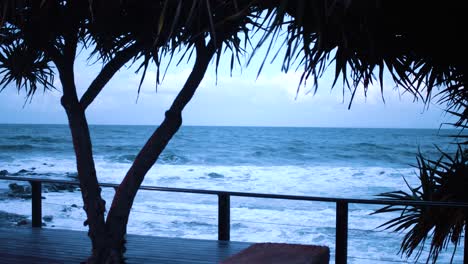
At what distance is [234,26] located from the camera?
7.89 ft

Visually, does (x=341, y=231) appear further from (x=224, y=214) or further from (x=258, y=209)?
(x=258, y=209)

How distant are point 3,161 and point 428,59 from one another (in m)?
24.9

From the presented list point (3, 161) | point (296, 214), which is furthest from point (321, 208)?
point (3, 161)

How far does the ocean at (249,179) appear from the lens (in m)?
9.34

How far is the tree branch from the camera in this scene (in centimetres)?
255

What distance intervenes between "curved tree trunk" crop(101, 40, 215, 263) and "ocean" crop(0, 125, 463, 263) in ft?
5.55

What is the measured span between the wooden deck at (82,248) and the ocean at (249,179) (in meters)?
1.00

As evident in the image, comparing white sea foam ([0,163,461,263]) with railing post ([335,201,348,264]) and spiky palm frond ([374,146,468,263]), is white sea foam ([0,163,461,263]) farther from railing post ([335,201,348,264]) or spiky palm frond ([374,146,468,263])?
spiky palm frond ([374,146,468,263])

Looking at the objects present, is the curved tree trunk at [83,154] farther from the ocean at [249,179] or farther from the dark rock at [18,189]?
the dark rock at [18,189]

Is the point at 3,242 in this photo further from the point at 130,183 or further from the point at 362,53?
the point at 362,53

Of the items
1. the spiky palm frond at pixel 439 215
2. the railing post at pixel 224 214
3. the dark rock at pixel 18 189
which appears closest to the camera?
the spiky palm frond at pixel 439 215

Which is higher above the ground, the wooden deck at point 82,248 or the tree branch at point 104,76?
the tree branch at point 104,76

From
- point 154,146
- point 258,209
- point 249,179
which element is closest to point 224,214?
point 154,146

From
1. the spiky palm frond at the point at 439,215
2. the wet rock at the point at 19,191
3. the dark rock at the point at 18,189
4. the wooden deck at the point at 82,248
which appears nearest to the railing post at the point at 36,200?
the wooden deck at the point at 82,248
